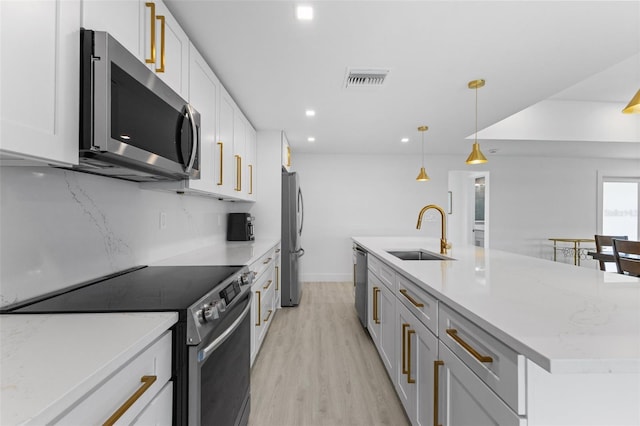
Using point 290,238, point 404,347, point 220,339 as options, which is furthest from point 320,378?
point 290,238

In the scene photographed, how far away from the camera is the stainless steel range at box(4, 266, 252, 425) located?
100cm

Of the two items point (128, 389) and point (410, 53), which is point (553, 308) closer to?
point (128, 389)

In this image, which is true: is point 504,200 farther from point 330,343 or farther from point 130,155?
point 130,155

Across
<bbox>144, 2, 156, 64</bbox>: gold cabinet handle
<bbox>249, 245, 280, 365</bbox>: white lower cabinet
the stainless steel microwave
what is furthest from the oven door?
<bbox>144, 2, 156, 64</bbox>: gold cabinet handle

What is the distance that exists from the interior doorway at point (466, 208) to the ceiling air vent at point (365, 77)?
4.86 m

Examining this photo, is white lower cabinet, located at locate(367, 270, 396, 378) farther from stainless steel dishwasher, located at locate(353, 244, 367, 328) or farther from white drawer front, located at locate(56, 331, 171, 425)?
white drawer front, located at locate(56, 331, 171, 425)

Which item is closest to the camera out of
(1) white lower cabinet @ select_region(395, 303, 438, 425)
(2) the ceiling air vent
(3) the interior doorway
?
(1) white lower cabinet @ select_region(395, 303, 438, 425)

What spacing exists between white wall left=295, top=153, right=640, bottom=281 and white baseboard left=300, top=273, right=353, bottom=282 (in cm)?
2

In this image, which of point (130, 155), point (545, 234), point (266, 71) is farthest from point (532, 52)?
point (545, 234)

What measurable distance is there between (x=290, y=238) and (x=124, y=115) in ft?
10.1

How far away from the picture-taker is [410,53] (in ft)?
7.07

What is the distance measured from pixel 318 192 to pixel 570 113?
4.14 meters

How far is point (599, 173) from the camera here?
6.11 meters

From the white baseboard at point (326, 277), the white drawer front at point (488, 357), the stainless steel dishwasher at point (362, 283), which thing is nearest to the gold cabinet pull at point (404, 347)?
the white drawer front at point (488, 357)
